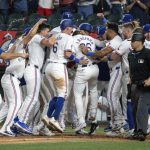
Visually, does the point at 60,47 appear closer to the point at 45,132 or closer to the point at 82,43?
the point at 82,43

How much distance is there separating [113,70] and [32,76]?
1.69 metres

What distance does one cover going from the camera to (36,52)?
13156mm

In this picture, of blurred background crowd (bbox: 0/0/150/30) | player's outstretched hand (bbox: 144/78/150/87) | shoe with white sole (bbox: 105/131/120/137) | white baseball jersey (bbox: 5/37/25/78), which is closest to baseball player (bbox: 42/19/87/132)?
white baseball jersey (bbox: 5/37/25/78)

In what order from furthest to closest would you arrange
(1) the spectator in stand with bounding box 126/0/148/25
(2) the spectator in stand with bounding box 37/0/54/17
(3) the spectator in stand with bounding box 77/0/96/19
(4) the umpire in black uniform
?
(2) the spectator in stand with bounding box 37/0/54/17
(3) the spectator in stand with bounding box 77/0/96/19
(1) the spectator in stand with bounding box 126/0/148/25
(4) the umpire in black uniform

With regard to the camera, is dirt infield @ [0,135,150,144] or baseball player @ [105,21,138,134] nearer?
dirt infield @ [0,135,150,144]

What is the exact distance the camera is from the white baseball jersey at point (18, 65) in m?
12.9

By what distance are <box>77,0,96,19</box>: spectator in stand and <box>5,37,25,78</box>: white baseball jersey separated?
559 cm

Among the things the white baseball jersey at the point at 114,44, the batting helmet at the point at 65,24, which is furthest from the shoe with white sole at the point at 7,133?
the white baseball jersey at the point at 114,44

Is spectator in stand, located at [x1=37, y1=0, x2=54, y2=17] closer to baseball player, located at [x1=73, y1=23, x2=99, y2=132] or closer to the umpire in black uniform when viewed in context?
baseball player, located at [x1=73, y1=23, x2=99, y2=132]

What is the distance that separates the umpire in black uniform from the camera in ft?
39.8

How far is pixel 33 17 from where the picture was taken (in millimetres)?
18422

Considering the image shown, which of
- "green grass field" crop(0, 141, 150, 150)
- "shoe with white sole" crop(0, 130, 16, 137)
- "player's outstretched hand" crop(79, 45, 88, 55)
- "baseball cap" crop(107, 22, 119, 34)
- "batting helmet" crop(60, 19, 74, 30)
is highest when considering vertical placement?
"batting helmet" crop(60, 19, 74, 30)

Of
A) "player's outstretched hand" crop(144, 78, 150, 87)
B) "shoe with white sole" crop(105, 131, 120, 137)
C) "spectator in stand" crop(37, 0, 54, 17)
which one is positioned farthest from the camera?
"spectator in stand" crop(37, 0, 54, 17)

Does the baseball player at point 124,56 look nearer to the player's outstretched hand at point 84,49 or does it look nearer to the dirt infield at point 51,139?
the player's outstretched hand at point 84,49
